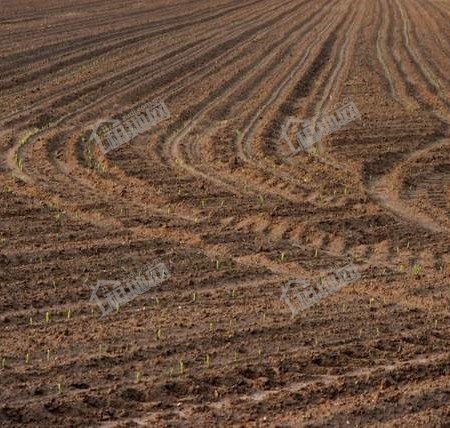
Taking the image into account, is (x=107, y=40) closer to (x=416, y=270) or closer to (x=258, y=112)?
(x=258, y=112)

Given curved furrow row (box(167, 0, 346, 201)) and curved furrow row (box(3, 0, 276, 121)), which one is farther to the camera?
curved furrow row (box(3, 0, 276, 121))

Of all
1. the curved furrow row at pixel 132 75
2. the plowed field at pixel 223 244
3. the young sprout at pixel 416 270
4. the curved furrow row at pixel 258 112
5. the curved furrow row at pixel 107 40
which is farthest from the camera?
the curved furrow row at pixel 107 40

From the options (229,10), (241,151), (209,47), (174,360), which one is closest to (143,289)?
(174,360)

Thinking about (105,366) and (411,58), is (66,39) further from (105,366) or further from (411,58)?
(105,366)

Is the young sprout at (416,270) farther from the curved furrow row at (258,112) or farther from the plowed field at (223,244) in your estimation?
the curved furrow row at (258,112)

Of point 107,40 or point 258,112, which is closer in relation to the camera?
point 258,112

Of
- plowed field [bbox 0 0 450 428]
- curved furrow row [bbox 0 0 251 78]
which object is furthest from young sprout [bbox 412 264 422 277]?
curved furrow row [bbox 0 0 251 78]

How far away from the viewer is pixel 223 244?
11.2 m

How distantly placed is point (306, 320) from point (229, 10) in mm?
28227

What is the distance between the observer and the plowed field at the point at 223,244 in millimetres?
7691

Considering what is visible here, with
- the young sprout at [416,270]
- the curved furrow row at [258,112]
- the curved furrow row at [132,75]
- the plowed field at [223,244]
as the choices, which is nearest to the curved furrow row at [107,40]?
the plowed field at [223,244]

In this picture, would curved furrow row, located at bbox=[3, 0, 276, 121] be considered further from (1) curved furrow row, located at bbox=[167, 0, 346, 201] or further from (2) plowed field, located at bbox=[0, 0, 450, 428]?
(1) curved furrow row, located at bbox=[167, 0, 346, 201]

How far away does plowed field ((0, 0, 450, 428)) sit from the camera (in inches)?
303

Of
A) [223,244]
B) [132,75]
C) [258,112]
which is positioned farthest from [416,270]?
[132,75]
